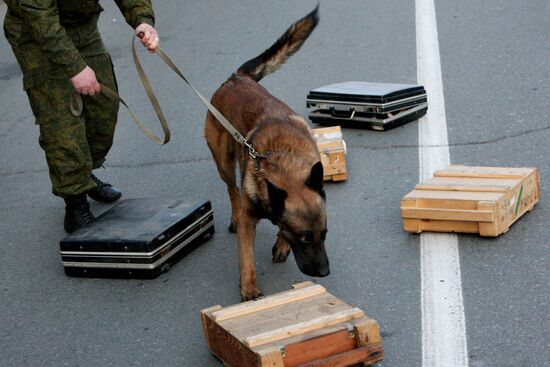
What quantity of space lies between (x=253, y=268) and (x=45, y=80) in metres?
2.01

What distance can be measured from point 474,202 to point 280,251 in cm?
119

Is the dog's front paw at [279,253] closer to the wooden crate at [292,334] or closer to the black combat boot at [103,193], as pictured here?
the wooden crate at [292,334]

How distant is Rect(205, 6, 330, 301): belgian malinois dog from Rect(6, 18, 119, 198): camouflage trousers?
850 mm

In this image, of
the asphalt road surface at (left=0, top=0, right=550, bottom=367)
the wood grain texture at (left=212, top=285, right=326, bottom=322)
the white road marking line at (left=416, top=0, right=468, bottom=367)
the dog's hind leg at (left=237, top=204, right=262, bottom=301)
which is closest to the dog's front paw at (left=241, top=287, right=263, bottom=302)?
the dog's hind leg at (left=237, top=204, right=262, bottom=301)

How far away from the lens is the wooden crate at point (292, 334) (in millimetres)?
4199

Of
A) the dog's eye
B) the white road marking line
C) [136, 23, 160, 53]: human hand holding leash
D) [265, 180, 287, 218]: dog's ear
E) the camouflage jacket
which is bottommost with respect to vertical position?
the white road marking line

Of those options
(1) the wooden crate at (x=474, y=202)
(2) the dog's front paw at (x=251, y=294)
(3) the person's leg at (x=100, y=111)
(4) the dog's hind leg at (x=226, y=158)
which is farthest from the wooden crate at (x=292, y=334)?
(3) the person's leg at (x=100, y=111)

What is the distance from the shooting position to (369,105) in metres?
7.89

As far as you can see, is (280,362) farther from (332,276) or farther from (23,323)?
(23,323)

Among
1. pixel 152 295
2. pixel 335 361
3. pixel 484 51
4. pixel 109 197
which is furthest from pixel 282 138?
pixel 484 51

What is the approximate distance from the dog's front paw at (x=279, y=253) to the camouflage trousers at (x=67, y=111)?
5.08ft

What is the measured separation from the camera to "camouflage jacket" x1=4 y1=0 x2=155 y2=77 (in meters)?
5.75

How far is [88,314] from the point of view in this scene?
548 cm

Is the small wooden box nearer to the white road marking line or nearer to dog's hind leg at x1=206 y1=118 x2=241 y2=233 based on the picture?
the white road marking line
